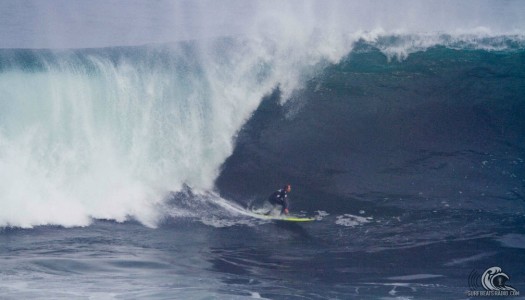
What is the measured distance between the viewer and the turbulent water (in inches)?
382

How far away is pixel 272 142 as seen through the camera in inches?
563

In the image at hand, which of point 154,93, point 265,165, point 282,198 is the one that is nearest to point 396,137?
point 265,165

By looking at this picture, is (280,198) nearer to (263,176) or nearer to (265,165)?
(263,176)

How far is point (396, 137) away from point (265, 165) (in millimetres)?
3602

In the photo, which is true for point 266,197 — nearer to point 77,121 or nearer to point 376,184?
point 376,184

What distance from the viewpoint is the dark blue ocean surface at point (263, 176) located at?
377 inches

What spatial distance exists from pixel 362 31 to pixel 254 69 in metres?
3.81

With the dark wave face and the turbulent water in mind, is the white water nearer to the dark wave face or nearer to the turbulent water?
the turbulent water

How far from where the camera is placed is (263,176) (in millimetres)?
13656

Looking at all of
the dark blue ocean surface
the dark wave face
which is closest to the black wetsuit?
the dark blue ocean surface

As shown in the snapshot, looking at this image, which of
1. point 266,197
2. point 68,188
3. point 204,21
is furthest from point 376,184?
point 204,21

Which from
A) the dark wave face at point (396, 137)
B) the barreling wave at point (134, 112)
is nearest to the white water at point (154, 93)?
the barreling wave at point (134, 112)

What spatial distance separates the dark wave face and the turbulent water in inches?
1.7

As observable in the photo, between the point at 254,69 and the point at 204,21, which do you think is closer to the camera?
the point at 254,69
